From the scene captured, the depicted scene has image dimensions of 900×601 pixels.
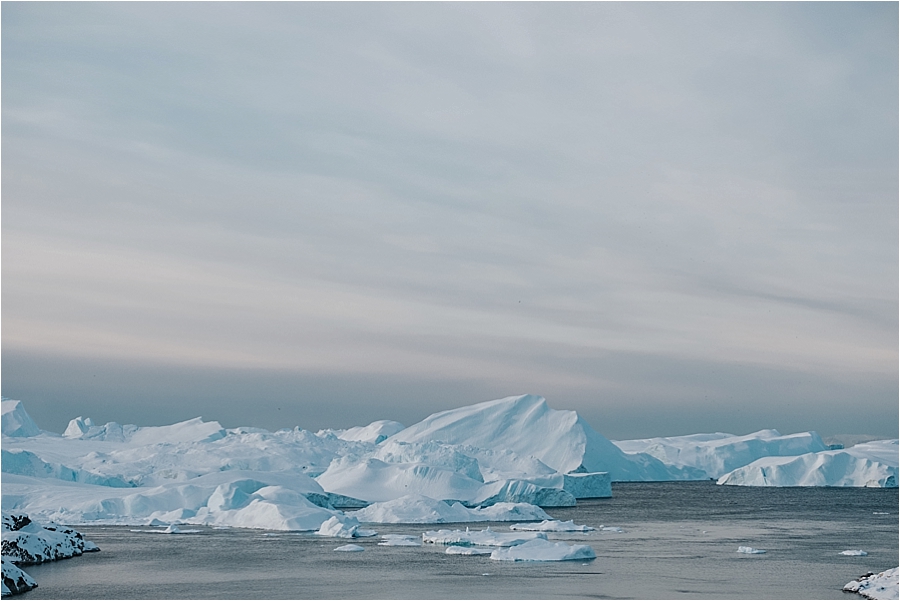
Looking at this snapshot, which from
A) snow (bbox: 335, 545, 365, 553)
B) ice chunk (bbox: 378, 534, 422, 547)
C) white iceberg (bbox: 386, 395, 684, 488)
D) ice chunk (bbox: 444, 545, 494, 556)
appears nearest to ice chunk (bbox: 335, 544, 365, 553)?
snow (bbox: 335, 545, 365, 553)

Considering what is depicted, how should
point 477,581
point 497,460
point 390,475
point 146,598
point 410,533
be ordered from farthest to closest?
point 497,460
point 390,475
point 410,533
point 477,581
point 146,598

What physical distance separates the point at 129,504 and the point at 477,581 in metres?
22.5

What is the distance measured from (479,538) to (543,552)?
13.7ft

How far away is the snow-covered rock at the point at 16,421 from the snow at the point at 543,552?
64.3 metres

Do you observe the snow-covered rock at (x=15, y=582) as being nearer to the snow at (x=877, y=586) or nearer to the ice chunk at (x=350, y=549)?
the ice chunk at (x=350, y=549)

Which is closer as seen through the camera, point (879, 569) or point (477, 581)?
point (477, 581)

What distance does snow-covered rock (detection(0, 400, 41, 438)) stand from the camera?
82.2m

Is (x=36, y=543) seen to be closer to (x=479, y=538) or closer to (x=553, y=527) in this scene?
(x=479, y=538)

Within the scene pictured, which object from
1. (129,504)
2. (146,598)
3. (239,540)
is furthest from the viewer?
(129,504)

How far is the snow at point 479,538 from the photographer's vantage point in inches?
1270

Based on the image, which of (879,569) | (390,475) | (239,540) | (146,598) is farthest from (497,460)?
(146,598)

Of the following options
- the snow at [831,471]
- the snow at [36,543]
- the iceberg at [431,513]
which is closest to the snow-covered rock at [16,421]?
the iceberg at [431,513]

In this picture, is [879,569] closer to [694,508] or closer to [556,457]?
[694,508]

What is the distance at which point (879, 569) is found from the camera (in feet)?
90.3
